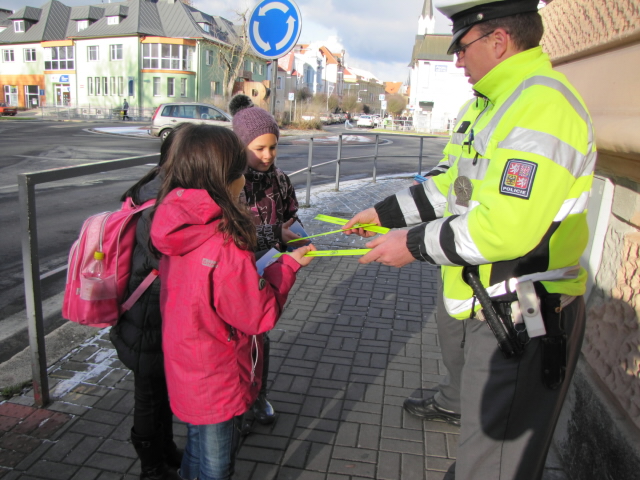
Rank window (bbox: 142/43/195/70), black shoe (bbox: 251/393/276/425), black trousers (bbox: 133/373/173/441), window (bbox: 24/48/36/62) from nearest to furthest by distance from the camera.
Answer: black trousers (bbox: 133/373/173/441) < black shoe (bbox: 251/393/276/425) < window (bbox: 142/43/195/70) < window (bbox: 24/48/36/62)

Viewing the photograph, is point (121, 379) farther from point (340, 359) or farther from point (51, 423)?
point (340, 359)

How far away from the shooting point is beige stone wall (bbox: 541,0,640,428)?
6.72 ft

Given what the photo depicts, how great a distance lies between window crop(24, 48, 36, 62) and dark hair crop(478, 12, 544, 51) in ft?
211

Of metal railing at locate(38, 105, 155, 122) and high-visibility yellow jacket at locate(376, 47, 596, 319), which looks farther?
metal railing at locate(38, 105, 155, 122)

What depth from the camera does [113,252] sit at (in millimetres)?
2164

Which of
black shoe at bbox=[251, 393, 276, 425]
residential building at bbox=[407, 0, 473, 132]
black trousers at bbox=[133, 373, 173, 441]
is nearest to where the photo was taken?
black trousers at bbox=[133, 373, 173, 441]

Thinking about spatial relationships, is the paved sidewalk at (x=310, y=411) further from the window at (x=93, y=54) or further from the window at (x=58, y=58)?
the window at (x=58, y=58)

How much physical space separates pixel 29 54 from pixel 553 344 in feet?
216

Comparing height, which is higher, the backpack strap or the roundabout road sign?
the roundabout road sign

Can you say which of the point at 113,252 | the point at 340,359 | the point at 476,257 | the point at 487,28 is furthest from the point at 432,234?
the point at 340,359

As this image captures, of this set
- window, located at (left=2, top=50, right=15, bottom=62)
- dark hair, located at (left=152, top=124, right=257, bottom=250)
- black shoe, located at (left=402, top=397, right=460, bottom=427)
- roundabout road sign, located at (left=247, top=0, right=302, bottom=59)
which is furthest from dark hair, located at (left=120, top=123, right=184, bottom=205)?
window, located at (left=2, top=50, right=15, bottom=62)

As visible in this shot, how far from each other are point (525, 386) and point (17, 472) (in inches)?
91.2

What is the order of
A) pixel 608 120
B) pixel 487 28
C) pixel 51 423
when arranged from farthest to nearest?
pixel 51 423 → pixel 608 120 → pixel 487 28

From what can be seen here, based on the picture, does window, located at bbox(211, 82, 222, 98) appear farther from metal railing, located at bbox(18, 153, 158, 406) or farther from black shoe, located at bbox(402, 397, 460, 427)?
black shoe, located at bbox(402, 397, 460, 427)
